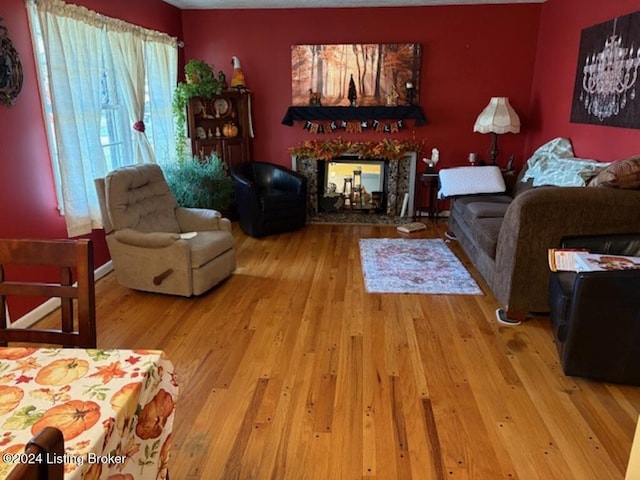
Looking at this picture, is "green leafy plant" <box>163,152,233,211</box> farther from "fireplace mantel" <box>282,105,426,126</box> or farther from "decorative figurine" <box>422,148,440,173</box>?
"decorative figurine" <box>422,148,440,173</box>

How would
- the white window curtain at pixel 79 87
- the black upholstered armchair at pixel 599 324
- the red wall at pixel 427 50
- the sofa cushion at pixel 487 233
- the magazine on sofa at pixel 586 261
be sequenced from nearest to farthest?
the black upholstered armchair at pixel 599 324
the magazine on sofa at pixel 586 261
the white window curtain at pixel 79 87
the sofa cushion at pixel 487 233
the red wall at pixel 427 50

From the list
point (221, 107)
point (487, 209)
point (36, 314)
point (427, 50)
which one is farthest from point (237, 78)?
point (36, 314)

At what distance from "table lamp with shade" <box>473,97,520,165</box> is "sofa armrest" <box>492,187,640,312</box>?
247 centimetres

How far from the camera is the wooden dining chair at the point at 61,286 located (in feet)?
4.56

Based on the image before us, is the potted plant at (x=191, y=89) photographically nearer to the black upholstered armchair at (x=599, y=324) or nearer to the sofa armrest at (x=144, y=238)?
the sofa armrest at (x=144, y=238)

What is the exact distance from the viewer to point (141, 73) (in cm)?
449

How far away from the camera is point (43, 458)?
605 mm

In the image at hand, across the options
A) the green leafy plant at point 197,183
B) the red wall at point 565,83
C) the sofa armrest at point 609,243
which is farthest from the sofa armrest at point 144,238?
the red wall at point 565,83

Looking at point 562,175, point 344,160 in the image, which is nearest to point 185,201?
point 344,160

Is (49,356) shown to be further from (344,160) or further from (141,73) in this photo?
(344,160)

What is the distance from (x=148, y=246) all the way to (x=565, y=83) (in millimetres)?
4153

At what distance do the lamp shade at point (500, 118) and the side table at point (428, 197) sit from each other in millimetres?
835

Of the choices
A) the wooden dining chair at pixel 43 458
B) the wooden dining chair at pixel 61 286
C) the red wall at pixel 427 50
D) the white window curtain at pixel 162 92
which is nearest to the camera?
the wooden dining chair at pixel 43 458

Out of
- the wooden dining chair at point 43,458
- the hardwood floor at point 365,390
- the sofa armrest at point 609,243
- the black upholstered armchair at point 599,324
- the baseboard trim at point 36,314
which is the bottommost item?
the hardwood floor at point 365,390
